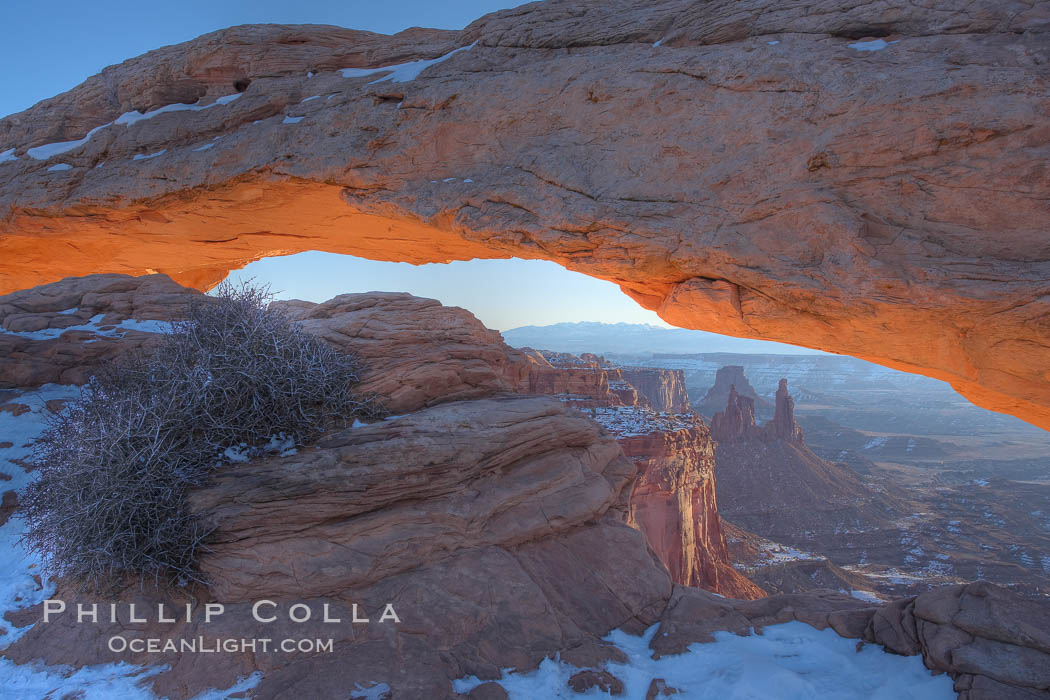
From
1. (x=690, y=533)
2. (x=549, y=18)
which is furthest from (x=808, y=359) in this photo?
(x=549, y=18)

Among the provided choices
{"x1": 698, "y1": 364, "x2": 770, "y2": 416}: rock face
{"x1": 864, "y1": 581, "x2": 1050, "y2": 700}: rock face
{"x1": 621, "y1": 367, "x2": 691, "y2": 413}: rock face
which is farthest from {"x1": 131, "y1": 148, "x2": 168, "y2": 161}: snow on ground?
{"x1": 698, "y1": 364, "x2": 770, "y2": 416}: rock face

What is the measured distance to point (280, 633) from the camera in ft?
18.3

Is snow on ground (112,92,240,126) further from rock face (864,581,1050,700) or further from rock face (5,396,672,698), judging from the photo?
rock face (864,581,1050,700)

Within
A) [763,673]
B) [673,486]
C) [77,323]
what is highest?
[77,323]

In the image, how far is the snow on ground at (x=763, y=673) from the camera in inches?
210

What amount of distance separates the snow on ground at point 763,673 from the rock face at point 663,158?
389cm

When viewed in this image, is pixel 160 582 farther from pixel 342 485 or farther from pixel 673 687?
pixel 673 687

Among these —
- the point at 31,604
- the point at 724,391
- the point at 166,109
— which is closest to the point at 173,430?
the point at 31,604

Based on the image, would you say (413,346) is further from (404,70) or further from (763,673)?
(763,673)

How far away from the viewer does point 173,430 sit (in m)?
6.34

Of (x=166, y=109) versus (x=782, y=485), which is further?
(x=782, y=485)

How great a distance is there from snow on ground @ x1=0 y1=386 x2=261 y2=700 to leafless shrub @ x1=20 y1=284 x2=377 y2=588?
0.94 ft

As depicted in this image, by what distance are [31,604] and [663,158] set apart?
984cm

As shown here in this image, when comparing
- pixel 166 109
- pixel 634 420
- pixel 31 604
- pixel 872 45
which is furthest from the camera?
pixel 634 420
